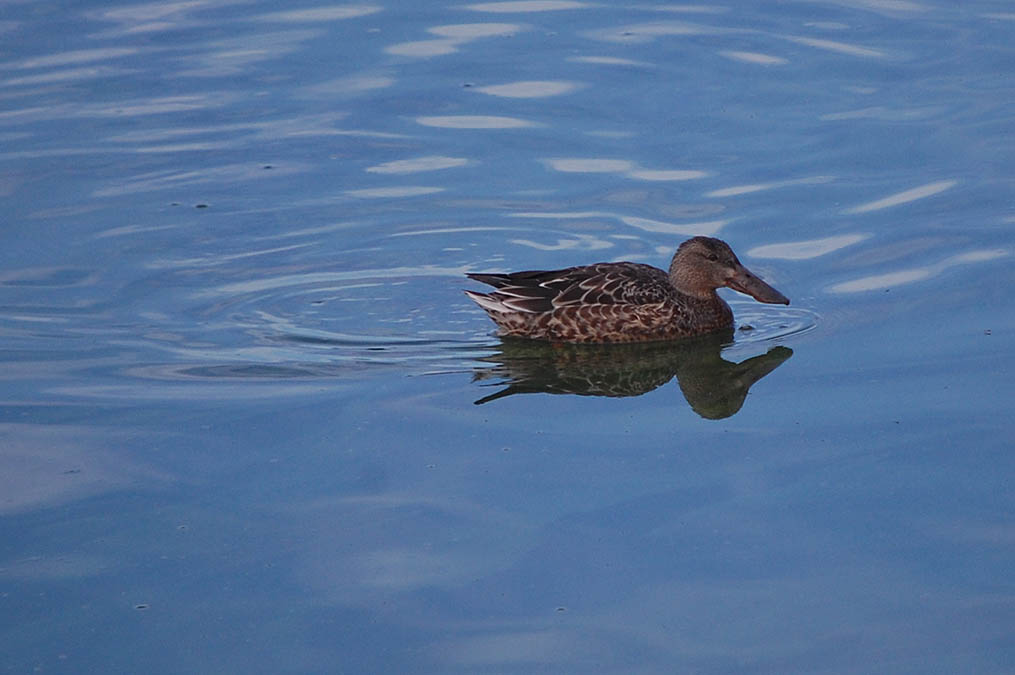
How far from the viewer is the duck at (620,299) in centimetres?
988

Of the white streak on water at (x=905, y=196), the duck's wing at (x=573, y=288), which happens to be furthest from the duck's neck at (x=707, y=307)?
the white streak on water at (x=905, y=196)

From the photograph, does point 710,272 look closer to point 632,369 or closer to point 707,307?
point 707,307

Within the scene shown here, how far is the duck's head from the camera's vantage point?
32.9 feet

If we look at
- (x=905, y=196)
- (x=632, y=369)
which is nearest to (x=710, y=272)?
(x=632, y=369)

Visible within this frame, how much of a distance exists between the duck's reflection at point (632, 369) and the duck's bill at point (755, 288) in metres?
0.32

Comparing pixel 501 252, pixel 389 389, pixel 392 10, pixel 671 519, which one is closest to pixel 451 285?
pixel 501 252

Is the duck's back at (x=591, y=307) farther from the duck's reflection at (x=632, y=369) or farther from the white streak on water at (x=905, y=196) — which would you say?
the white streak on water at (x=905, y=196)

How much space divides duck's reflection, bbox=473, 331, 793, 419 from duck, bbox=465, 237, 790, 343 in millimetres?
84

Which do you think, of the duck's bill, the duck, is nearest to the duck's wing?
the duck

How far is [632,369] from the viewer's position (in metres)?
9.52

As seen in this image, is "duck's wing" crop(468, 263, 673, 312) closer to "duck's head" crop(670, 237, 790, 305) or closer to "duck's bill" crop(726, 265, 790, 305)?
"duck's head" crop(670, 237, 790, 305)

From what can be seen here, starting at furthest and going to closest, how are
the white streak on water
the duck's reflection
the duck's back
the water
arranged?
the white streak on water < the duck's back < the duck's reflection < the water

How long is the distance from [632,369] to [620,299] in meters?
0.60

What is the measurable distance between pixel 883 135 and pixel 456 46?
452cm
